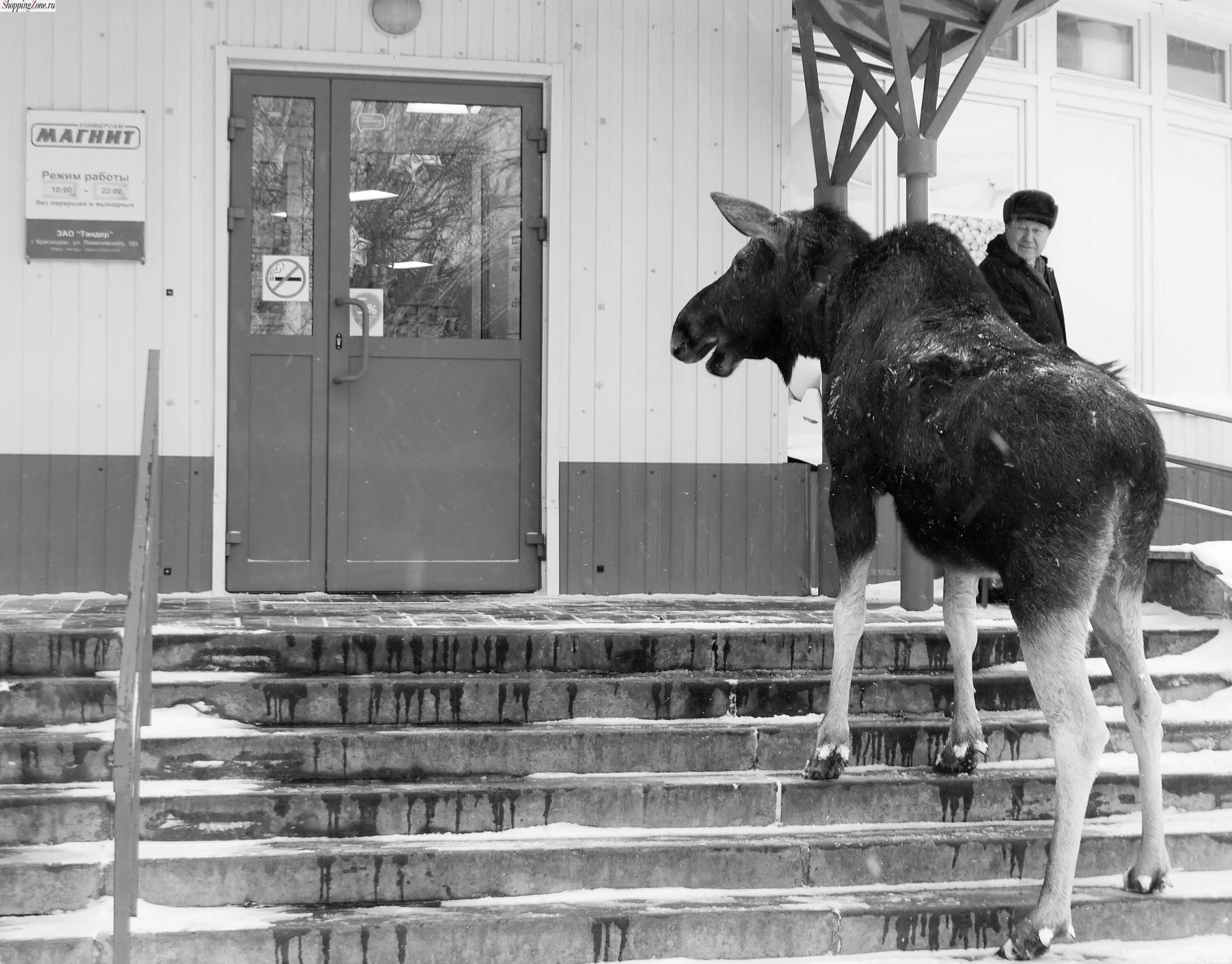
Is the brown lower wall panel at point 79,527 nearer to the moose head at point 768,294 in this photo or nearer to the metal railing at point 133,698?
the metal railing at point 133,698

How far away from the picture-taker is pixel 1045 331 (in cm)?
593

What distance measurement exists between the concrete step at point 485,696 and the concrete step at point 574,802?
387 millimetres

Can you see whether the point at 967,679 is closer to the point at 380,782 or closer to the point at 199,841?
the point at 380,782

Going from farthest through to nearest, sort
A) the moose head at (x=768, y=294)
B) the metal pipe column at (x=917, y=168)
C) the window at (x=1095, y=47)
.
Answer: the window at (x=1095, y=47)
the metal pipe column at (x=917, y=168)
the moose head at (x=768, y=294)

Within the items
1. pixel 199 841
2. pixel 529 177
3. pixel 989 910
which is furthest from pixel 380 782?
pixel 529 177

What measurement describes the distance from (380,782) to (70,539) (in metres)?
3.25

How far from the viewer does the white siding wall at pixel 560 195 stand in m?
7.55

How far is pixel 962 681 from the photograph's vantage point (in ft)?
17.6

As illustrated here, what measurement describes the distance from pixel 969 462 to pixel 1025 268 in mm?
1884

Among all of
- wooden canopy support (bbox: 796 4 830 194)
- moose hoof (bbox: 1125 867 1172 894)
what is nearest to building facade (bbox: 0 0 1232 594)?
wooden canopy support (bbox: 796 4 830 194)

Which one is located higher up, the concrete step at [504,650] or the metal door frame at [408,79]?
the metal door frame at [408,79]

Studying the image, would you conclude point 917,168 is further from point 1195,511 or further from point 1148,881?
point 1195,511

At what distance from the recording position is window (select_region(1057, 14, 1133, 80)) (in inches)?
418

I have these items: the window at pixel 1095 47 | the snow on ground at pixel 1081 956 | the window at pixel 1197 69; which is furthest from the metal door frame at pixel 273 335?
the window at pixel 1197 69
